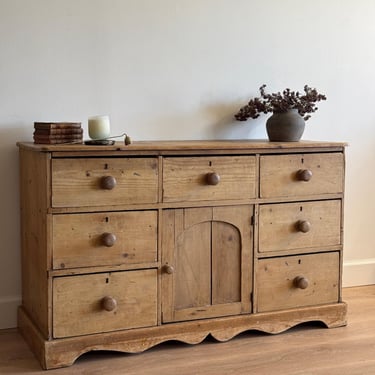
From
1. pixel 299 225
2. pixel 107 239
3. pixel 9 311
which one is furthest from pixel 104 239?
pixel 299 225

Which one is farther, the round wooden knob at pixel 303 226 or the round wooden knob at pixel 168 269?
the round wooden knob at pixel 303 226

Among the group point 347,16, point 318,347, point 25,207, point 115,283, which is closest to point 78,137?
point 25,207

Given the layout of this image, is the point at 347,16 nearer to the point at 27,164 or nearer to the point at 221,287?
the point at 221,287

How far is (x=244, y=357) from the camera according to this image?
8.00 ft

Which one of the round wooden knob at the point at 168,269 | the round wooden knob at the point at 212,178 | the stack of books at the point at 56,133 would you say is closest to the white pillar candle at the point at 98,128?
the stack of books at the point at 56,133

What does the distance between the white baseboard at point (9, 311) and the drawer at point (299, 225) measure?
1042mm

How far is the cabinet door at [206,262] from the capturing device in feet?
8.20

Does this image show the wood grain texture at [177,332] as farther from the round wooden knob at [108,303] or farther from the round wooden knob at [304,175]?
the round wooden knob at [304,175]

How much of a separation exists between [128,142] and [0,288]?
2.82ft

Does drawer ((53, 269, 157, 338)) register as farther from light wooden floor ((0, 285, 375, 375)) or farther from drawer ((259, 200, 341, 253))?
drawer ((259, 200, 341, 253))

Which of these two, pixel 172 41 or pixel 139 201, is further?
pixel 172 41

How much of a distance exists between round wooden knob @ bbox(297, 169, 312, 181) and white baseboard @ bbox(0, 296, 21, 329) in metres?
1.27

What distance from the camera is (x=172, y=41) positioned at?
291cm

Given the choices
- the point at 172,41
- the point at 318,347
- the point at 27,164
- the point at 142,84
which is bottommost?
the point at 318,347
